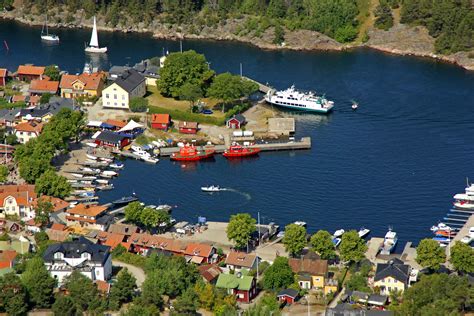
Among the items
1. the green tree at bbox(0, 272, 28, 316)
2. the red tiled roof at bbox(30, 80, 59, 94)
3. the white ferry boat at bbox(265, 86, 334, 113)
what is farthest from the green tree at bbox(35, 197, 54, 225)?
the white ferry boat at bbox(265, 86, 334, 113)

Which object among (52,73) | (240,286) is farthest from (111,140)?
(240,286)

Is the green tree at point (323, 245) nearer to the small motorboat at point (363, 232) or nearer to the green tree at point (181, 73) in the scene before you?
the small motorboat at point (363, 232)

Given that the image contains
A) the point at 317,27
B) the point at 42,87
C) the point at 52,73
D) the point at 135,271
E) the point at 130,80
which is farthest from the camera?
the point at 317,27

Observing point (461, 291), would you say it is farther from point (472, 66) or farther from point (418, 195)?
point (472, 66)

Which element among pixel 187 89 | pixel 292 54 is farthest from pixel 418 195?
pixel 292 54

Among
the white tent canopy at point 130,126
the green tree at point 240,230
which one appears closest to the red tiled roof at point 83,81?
the white tent canopy at point 130,126

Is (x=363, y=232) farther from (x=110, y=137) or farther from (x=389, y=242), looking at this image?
(x=110, y=137)
